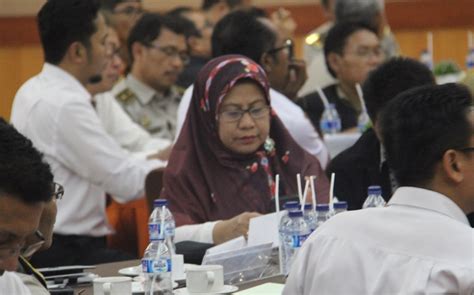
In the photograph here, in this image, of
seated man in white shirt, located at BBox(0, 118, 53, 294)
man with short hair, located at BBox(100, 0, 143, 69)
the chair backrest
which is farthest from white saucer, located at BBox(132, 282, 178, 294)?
man with short hair, located at BBox(100, 0, 143, 69)

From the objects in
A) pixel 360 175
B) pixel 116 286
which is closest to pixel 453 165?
pixel 116 286

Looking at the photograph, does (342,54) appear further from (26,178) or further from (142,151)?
(26,178)

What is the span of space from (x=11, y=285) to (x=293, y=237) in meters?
1.25

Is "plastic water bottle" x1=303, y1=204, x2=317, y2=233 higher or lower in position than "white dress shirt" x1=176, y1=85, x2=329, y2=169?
lower

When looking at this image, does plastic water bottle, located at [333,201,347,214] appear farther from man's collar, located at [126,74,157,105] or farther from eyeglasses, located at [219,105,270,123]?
man's collar, located at [126,74,157,105]

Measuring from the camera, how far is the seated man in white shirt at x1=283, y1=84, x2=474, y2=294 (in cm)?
209

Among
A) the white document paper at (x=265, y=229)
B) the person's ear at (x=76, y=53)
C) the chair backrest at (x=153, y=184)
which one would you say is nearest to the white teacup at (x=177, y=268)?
the white document paper at (x=265, y=229)

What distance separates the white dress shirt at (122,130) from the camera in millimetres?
5809

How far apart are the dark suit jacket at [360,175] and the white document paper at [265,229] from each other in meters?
0.56

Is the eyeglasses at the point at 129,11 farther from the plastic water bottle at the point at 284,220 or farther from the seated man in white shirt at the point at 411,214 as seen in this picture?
the seated man in white shirt at the point at 411,214

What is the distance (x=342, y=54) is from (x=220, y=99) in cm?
237

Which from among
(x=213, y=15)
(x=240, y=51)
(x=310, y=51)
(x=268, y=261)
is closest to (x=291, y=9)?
(x=213, y=15)

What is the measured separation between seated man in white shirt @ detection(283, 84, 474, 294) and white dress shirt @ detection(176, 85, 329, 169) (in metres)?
2.52

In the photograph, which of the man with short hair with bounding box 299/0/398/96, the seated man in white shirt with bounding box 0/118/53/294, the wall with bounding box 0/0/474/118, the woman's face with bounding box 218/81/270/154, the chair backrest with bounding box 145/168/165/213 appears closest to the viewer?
the seated man in white shirt with bounding box 0/118/53/294
